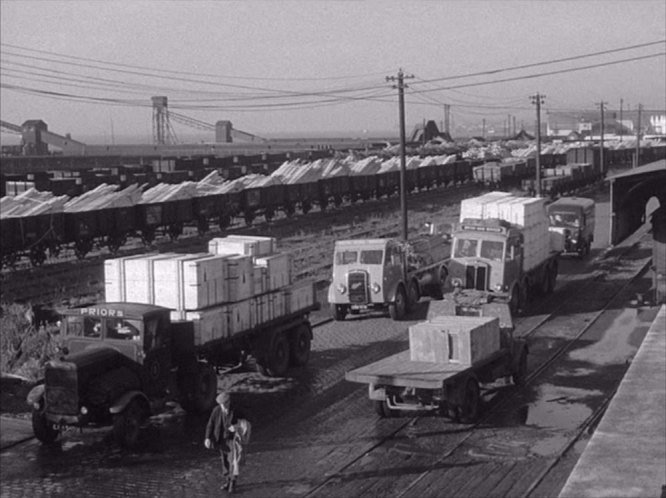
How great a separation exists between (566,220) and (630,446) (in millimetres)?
23315

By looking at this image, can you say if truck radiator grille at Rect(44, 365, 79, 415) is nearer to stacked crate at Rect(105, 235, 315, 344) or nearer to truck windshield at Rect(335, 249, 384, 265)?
stacked crate at Rect(105, 235, 315, 344)

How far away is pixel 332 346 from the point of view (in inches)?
831

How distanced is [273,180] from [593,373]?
108 ft

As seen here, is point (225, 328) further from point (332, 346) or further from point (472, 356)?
point (332, 346)

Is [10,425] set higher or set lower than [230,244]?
lower

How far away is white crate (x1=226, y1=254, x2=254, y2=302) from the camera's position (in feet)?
53.9

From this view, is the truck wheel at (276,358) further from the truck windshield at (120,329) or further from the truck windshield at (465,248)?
the truck windshield at (465,248)

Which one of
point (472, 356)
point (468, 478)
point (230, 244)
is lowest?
point (468, 478)

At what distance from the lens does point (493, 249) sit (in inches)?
927

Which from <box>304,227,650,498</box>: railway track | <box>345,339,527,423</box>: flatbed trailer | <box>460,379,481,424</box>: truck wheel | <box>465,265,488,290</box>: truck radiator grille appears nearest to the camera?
<box>304,227,650,498</box>: railway track

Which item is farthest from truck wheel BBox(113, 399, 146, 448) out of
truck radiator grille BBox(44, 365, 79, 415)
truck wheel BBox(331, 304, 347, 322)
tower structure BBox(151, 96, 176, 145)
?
Result: tower structure BBox(151, 96, 176, 145)

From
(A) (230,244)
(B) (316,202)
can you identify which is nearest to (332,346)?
(A) (230,244)

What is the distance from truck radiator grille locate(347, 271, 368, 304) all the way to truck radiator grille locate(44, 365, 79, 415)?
11127mm

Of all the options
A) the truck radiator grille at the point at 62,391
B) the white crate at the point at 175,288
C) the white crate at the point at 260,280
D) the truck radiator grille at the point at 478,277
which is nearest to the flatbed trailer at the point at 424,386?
the white crate at the point at 175,288
